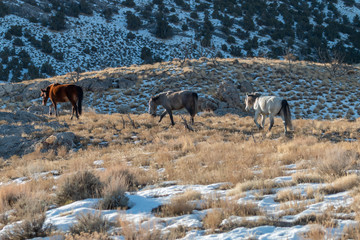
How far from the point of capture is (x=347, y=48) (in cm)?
6650

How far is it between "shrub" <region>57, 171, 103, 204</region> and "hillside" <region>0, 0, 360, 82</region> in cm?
4509

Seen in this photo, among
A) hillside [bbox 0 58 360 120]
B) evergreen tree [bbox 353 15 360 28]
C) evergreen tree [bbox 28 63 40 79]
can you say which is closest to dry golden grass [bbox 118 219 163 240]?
hillside [bbox 0 58 360 120]

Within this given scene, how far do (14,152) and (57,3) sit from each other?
72008 mm

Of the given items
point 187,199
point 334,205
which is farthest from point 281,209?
point 187,199

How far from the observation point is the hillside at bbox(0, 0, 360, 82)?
55031 millimetres

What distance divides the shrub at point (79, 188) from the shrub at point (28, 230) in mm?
1237

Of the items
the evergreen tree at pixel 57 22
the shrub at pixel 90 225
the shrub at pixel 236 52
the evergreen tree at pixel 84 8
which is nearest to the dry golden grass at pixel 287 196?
the shrub at pixel 90 225

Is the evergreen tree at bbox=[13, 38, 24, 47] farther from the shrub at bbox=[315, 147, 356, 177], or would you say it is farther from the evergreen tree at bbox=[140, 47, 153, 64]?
the shrub at bbox=[315, 147, 356, 177]

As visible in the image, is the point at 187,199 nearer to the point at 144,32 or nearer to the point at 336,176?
the point at 336,176

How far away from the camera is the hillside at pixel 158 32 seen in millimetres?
55031

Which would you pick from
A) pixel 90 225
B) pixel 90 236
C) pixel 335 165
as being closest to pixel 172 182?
pixel 90 225

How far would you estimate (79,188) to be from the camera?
5.27 meters

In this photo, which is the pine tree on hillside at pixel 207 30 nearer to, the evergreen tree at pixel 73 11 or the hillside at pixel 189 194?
the evergreen tree at pixel 73 11

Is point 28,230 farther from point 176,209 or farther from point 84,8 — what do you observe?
point 84,8
